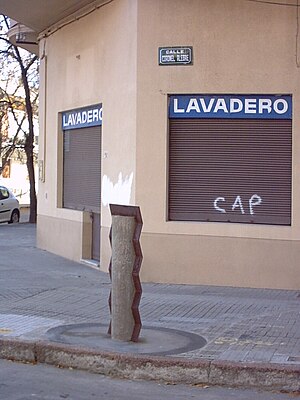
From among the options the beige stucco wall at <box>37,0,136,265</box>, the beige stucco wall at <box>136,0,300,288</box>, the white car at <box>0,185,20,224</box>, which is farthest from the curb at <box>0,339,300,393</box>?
the white car at <box>0,185,20,224</box>

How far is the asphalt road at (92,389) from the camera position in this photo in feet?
23.0

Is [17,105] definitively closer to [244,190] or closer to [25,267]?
[25,267]

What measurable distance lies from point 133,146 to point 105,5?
2.99 meters

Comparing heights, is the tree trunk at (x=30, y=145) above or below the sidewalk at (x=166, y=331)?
above

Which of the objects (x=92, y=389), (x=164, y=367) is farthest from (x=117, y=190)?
(x=92, y=389)

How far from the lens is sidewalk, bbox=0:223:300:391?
7646 millimetres

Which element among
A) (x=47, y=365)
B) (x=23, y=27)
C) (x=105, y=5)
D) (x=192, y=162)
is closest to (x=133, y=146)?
(x=192, y=162)

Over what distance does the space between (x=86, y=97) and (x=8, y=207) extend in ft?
47.7

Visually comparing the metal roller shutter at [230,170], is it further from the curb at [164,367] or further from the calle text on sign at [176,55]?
the curb at [164,367]

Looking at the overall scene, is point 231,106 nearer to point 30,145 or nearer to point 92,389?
point 92,389

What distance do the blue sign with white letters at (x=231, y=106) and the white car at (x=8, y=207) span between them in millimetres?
16786

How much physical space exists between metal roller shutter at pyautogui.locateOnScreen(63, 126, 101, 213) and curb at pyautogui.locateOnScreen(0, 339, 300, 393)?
6.90 m

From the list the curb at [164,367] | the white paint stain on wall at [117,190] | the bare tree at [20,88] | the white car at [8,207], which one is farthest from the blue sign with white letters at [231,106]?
the white car at [8,207]

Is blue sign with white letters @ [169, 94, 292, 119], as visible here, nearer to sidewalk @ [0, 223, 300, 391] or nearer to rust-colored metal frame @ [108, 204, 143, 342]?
sidewalk @ [0, 223, 300, 391]
